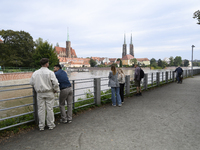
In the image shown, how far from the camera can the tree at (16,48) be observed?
43844 mm

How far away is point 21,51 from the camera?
4706 cm

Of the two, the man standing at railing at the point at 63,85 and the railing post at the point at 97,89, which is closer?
the man standing at railing at the point at 63,85

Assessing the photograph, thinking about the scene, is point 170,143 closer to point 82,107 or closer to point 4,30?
point 82,107

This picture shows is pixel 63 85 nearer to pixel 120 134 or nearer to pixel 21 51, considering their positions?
pixel 120 134

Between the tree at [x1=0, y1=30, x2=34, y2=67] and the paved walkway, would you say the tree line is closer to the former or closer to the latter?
the tree at [x1=0, y1=30, x2=34, y2=67]

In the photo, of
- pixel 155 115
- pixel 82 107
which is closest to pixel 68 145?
pixel 82 107

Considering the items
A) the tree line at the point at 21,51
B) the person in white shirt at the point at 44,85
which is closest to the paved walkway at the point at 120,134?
the person in white shirt at the point at 44,85

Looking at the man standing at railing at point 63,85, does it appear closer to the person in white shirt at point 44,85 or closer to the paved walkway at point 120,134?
the person in white shirt at point 44,85

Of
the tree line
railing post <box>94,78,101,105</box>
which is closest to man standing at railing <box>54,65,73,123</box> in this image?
railing post <box>94,78,101,105</box>

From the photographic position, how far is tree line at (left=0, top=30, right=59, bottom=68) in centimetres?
4406

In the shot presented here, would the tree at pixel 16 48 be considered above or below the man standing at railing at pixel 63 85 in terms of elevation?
above

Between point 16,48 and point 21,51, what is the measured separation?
1572 millimetres

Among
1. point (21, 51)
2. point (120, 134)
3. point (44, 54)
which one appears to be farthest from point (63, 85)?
point (21, 51)

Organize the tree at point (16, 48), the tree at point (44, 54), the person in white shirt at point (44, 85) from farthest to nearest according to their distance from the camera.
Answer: the tree at point (44, 54)
the tree at point (16, 48)
the person in white shirt at point (44, 85)
